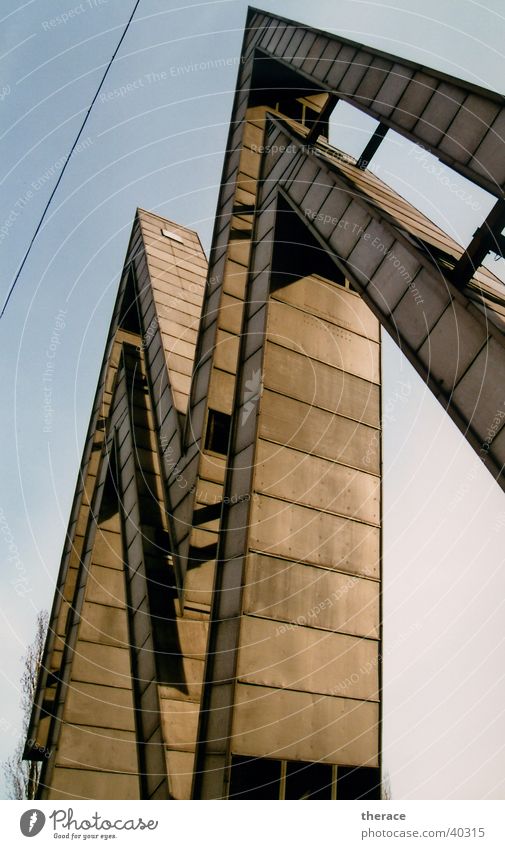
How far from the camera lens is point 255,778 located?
Answer: 38.9ft

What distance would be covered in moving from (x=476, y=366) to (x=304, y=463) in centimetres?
A: 666

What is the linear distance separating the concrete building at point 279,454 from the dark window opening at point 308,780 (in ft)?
0.11

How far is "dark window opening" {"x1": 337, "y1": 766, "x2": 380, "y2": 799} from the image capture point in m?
12.5

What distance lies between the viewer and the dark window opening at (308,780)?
1216cm

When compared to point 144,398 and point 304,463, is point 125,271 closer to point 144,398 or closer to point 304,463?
point 144,398

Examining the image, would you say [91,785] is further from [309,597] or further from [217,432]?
[217,432]

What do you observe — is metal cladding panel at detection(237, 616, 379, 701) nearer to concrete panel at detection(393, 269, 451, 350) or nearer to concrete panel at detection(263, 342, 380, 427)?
concrete panel at detection(263, 342, 380, 427)

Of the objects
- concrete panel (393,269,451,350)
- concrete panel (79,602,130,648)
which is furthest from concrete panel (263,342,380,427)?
concrete panel (79,602,130,648)

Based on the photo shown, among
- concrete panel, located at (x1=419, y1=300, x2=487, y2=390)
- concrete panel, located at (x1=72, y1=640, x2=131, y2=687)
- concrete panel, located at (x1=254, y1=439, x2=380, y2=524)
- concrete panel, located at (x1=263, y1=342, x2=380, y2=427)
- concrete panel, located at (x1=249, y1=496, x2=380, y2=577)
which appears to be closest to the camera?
concrete panel, located at (x1=419, y1=300, x2=487, y2=390)

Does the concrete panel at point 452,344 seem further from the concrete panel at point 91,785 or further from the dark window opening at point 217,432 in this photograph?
the concrete panel at point 91,785
